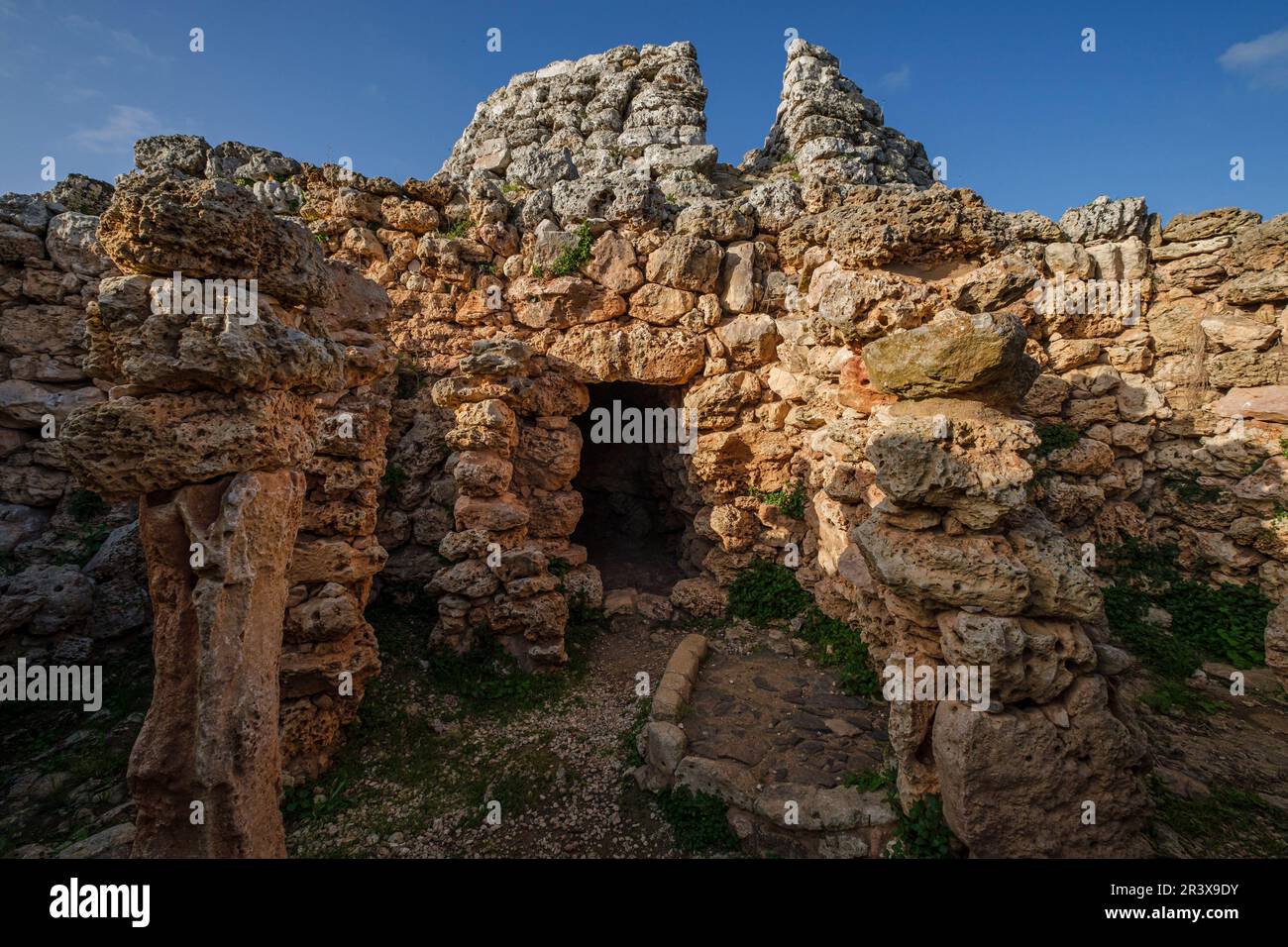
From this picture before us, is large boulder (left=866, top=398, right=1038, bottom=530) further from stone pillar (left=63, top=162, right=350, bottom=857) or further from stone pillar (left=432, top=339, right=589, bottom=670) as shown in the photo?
stone pillar (left=432, top=339, right=589, bottom=670)

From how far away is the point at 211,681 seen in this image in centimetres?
303

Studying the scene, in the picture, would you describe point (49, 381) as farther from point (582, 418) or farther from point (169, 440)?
point (582, 418)

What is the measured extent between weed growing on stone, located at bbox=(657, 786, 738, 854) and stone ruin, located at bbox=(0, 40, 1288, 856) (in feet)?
1.00

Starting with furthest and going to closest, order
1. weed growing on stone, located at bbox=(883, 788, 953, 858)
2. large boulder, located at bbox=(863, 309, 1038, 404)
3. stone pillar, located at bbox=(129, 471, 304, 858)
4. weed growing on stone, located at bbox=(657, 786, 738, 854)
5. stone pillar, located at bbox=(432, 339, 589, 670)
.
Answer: stone pillar, located at bbox=(432, 339, 589, 670) → weed growing on stone, located at bbox=(657, 786, 738, 854) → large boulder, located at bbox=(863, 309, 1038, 404) → weed growing on stone, located at bbox=(883, 788, 953, 858) → stone pillar, located at bbox=(129, 471, 304, 858)

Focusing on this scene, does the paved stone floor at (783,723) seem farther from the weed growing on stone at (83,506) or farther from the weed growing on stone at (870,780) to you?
the weed growing on stone at (83,506)

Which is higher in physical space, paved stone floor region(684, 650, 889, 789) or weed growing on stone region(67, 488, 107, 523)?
weed growing on stone region(67, 488, 107, 523)

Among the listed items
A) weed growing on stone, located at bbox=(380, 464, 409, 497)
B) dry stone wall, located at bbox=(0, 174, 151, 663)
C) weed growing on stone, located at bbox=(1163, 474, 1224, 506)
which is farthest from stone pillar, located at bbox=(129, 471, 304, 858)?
weed growing on stone, located at bbox=(1163, 474, 1224, 506)

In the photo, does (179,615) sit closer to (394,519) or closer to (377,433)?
(377,433)

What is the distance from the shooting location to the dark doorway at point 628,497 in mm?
11188

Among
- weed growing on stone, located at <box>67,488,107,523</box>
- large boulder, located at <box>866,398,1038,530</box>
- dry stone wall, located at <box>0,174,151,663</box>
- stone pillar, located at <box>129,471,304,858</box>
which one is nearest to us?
stone pillar, located at <box>129,471,304,858</box>

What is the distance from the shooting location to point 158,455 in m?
3.11

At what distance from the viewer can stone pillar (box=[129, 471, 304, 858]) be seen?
300cm

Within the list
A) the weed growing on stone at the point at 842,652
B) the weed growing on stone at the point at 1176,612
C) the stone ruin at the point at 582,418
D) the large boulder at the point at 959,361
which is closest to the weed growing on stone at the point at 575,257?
the stone ruin at the point at 582,418
